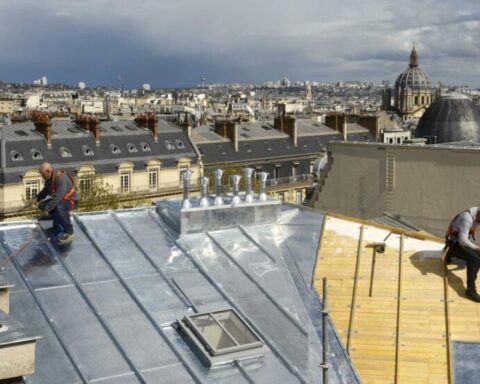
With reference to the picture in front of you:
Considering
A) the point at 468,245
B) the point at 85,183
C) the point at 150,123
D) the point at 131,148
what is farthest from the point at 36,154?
the point at 468,245

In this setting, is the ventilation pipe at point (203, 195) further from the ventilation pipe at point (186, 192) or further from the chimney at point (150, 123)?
the chimney at point (150, 123)

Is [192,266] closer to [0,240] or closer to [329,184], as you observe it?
[0,240]

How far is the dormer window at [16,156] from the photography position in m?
46.8

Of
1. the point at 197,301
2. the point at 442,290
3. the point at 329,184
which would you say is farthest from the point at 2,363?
the point at 329,184

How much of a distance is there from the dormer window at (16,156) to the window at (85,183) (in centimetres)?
425

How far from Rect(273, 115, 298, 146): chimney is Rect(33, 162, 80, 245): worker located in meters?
56.4

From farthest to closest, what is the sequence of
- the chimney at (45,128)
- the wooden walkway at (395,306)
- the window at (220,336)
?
the chimney at (45,128)
the wooden walkway at (395,306)
the window at (220,336)

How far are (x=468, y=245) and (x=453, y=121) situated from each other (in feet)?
96.2

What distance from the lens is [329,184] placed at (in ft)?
93.7

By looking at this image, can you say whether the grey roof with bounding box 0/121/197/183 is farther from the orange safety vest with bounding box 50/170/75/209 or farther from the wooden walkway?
the wooden walkway

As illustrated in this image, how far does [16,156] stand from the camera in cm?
4712

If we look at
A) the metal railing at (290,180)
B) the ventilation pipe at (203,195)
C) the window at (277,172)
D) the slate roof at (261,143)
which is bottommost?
the metal railing at (290,180)

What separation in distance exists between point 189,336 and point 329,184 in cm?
2032

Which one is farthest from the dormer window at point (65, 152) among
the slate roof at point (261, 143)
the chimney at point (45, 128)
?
the slate roof at point (261, 143)
